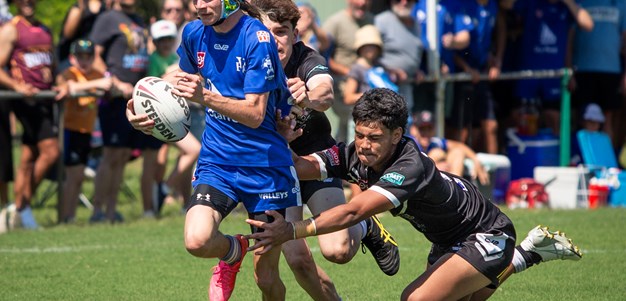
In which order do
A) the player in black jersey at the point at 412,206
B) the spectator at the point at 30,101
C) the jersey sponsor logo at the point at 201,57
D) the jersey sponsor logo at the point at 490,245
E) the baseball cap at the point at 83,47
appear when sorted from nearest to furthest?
the player in black jersey at the point at 412,206
the jersey sponsor logo at the point at 490,245
the jersey sponsor logo at the point at 201,57
the spectator at the point at 30,101
the baseball cap at the point at 83,47

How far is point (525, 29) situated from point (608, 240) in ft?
15.0

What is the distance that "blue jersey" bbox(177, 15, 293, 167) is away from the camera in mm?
5883

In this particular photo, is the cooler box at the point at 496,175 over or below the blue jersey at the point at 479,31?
below

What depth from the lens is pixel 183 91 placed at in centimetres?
561

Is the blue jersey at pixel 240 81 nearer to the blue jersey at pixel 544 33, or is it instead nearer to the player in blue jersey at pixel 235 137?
the player in blue jersey at pixel 235 137

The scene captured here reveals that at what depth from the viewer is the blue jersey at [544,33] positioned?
1334 centimetres

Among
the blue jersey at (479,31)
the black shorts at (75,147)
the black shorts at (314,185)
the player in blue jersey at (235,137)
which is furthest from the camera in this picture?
the blue jersey at (479,31)

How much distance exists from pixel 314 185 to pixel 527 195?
583 cm

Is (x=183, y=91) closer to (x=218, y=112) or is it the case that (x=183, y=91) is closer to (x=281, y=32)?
(x=218, y=112)

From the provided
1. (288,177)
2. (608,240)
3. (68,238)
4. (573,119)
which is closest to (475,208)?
(288,177)

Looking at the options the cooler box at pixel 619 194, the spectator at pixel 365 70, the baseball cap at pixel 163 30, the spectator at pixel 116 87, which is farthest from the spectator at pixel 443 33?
the spectator at pixel 116 87

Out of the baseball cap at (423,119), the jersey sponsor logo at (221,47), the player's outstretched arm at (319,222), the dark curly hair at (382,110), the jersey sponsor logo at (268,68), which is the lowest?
the baseball cap at (423,119)

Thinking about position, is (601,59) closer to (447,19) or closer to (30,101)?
(447,19)

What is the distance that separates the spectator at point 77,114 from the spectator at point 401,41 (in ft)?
10.5
